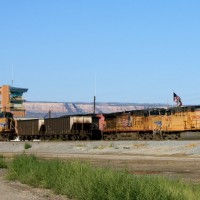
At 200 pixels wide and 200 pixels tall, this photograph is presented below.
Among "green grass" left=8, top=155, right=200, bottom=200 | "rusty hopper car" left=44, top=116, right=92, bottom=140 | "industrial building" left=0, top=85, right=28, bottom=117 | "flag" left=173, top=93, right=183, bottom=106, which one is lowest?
"green grass" left=8, top=155, right=200, bottom=200

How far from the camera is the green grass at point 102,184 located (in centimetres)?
953

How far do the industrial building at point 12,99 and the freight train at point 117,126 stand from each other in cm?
8257

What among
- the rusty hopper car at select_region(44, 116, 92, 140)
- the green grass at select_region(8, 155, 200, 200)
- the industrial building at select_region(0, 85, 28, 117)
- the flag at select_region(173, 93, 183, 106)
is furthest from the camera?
the industrial building at select_region(0, 85, 28, 117)

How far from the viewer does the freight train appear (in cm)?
4672

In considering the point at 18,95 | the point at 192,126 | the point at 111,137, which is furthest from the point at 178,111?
the point at 18,95

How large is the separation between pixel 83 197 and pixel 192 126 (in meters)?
36.3

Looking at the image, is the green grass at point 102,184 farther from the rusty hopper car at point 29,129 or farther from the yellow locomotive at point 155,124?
the rusty hopper car at point 29,129

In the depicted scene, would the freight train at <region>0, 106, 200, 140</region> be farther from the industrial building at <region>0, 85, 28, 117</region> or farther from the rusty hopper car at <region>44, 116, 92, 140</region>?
the industrial building at <region>0, 85, 28, 117</region>

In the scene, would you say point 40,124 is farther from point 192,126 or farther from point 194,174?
point 194,174

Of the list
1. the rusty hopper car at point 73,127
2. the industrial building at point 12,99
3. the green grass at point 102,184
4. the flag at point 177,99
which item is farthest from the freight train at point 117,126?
the industrial building at point 12,99

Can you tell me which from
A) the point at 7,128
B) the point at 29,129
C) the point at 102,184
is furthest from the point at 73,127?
the point at 102,184

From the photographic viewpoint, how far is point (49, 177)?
47.9ft

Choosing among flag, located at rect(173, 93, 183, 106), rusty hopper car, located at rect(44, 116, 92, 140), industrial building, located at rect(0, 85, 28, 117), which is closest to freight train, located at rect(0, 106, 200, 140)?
rusty hopper car, located at rect(44, 116, 92, 140)

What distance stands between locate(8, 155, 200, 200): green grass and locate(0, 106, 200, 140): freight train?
104 ft
